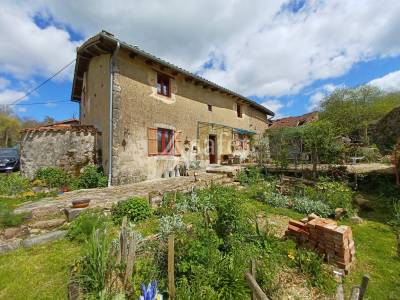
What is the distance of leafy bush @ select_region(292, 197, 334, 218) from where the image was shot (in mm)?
5809

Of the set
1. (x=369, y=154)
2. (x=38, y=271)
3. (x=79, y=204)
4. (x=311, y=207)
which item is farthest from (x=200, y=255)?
(x=369, y=154)

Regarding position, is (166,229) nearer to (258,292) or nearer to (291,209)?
(258,292)

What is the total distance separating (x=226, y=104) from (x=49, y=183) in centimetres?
1076

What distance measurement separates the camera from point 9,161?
13.6 meters

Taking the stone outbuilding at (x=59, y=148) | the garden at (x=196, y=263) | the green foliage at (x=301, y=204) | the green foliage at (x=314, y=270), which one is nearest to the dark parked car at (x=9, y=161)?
the stone outbuilding at (x=59, y=148)

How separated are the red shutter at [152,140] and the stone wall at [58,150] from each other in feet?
7.08

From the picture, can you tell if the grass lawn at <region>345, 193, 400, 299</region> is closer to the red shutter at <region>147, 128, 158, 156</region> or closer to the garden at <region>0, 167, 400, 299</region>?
the garden at <region>0, 167, 400, 299</region>

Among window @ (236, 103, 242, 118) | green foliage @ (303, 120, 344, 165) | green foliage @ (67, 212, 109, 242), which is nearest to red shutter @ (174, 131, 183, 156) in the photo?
green foliage @ (303, 120, 344, 165)

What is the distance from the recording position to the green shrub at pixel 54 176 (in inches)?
316

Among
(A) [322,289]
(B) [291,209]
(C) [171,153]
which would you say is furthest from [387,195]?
(C) [171,153]

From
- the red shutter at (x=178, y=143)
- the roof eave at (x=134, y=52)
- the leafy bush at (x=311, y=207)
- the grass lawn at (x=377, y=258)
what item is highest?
the roof eave at (x=134, y=52)

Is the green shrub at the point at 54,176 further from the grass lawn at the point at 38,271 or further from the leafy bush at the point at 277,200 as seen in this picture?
the leafy bush at the point at 277,200

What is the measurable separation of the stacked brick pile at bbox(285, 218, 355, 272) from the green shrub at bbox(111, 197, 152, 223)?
126 inches

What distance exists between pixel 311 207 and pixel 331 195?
0.81 meters
